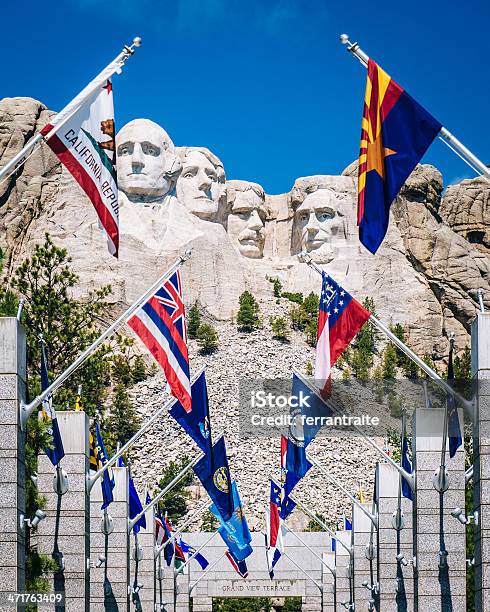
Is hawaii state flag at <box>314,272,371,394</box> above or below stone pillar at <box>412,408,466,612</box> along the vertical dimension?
above

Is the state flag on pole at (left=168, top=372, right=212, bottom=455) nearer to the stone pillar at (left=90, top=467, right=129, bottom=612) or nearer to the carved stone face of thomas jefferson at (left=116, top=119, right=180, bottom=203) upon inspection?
the stone pillar at (left=90, top=467, right=129, bottom=612)

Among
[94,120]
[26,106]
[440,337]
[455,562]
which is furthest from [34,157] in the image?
[94,120]

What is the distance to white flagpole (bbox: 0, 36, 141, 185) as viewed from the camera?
75.3 feet

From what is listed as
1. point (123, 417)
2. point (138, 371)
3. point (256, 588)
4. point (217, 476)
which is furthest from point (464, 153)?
point (138, 371)

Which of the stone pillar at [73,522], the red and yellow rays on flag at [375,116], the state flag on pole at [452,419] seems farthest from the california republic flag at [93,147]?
the stone pillar at [73,522]

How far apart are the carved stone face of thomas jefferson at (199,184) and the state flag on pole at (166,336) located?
204 ft

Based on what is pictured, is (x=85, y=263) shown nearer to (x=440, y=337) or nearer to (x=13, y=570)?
(x=440, y=337)

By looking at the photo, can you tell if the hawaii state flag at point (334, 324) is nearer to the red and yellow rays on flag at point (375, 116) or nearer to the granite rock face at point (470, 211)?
the red and yellow rays on flag at point (375, 116)

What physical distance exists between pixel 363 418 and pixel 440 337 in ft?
34.4

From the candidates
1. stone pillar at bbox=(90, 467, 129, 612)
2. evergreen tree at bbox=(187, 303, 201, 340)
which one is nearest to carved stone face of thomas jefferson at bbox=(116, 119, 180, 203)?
evergreen tree at bbox=(187, 303, 201, 340)

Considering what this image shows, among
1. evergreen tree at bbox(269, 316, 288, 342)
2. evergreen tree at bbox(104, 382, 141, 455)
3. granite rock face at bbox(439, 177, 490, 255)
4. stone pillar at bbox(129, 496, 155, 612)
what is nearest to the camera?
stone pillar at bbox(129, 496, 155, 612)

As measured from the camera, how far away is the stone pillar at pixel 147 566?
45.9 metres

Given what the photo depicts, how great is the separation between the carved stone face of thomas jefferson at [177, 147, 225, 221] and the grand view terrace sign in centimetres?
3089

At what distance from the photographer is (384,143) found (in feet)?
79.8
